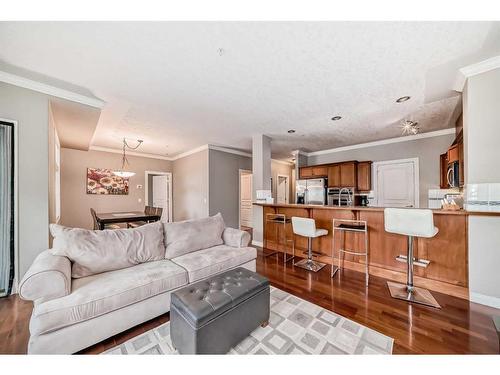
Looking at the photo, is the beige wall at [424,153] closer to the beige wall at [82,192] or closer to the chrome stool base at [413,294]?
the chrome stool base at [413,294]

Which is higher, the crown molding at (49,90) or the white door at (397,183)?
the crown molding at (49,90)

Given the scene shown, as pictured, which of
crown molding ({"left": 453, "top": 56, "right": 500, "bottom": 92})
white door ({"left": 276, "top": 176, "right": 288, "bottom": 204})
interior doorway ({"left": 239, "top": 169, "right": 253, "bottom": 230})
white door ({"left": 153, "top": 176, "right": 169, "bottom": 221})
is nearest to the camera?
crown molding ({"left": 453, "top": 56, "right": 500, "bottom": 92})

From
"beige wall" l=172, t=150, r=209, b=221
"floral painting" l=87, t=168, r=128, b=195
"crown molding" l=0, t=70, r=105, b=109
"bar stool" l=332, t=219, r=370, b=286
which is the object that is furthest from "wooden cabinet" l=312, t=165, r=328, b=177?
"floral painting" l=87, t=168, r=128, b=195

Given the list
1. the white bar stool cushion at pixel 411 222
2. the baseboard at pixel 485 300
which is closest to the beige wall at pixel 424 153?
the baseboard at pixel 485 300

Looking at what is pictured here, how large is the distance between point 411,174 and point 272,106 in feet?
13.5

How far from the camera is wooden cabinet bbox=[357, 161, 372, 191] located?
17.6 ft

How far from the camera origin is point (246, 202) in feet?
24.6

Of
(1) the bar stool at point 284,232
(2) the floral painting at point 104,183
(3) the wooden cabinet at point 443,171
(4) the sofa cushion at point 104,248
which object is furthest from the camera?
(2) the floral painting at point 104,183

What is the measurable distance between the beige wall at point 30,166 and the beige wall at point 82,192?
11.8 ft

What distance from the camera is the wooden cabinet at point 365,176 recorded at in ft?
17.6

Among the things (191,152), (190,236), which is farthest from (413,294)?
(191,152)

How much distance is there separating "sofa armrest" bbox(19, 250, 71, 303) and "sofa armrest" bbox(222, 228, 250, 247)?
69.6 inches

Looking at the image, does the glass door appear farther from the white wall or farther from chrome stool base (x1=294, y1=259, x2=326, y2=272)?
the white wall
